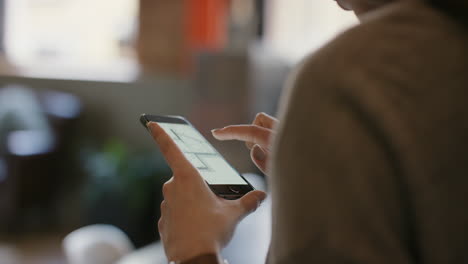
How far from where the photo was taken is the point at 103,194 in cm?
348

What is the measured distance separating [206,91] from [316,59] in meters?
3.30

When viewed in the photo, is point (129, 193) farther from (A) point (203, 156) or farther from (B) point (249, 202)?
(B) point (249, 202)

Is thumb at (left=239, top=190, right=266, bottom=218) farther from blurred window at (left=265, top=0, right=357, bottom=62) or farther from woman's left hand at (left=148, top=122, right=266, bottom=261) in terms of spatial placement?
blurred window at (left=265, top=0, right=357, bottom=62)

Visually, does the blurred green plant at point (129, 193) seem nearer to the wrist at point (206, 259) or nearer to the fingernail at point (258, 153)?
the fingernail at point (258, 153)

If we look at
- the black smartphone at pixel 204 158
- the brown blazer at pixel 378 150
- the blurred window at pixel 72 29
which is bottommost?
the blurred window at pixel 72 29

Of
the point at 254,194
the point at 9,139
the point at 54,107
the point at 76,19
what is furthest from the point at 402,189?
the point at 76,19

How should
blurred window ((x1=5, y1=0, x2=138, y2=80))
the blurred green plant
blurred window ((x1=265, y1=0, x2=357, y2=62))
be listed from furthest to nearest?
1. blurred window ((x1=5, y1=0, x2=138, y2=80))
2. blurred window ((x1=265, y1=0, x2=357, y2=62))
3. the blurred green plant

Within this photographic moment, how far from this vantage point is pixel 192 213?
1.82ft

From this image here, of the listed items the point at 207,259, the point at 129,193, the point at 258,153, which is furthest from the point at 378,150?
the point at 129,193

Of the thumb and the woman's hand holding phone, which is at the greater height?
the woman's hand holding phone

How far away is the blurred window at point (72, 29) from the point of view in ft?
16.3

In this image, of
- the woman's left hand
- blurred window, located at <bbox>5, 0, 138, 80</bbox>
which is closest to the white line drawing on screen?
the woman's left hand

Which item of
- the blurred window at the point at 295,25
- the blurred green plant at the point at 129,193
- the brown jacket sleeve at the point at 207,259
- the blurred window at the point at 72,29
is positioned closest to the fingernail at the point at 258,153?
the brown jacket sleeve at the point at 207,259

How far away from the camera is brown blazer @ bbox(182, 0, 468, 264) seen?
1.24 ft
